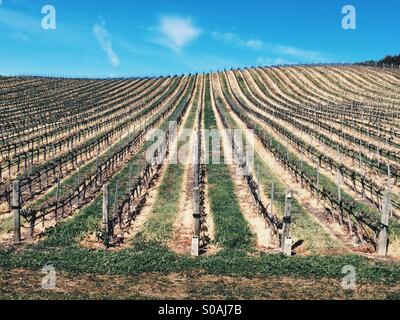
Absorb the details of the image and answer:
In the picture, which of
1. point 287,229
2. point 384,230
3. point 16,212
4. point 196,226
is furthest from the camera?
point 16,212

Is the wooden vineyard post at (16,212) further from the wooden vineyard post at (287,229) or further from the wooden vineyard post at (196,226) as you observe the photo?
the wooden vineyard post at (287,229)

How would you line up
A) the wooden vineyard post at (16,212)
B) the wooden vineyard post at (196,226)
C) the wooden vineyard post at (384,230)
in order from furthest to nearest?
the wooden vineyard post at (16,212), the wooden vineyard post at (196,226), the wooden vineyard post at (384,230)

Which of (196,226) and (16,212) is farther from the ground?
(16,212)

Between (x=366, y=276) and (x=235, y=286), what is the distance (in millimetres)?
4121

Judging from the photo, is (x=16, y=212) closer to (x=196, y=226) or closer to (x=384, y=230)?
(x=196, y=226)

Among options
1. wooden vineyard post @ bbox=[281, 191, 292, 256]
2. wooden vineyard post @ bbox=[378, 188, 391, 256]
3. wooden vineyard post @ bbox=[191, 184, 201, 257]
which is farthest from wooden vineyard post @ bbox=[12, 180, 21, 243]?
wooden vineyard post @ bbox=[378, 188, 391, 256]

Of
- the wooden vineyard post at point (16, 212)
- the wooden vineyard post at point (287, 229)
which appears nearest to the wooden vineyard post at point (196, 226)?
the wooden vineyard post at point (287, 229)

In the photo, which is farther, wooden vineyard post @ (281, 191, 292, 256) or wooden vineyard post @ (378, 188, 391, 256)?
wooden vineyard post @ (281, 191, 292, 256)

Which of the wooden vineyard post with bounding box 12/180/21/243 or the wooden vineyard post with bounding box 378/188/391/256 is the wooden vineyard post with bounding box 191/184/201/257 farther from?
the wooden vineyard post with bounding box 12/180/21/243

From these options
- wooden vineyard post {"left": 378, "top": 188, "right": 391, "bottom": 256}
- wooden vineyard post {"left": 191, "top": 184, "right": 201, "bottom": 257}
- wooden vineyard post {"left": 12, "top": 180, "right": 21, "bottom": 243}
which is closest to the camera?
wooden vineyard post {"left": 378, "top": 188, "right": 391, "bottom": 256}

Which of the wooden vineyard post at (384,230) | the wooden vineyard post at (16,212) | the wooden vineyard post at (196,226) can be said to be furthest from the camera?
the wooden vineyard post at (16,212)

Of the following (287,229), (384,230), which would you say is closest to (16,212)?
(287,229)
